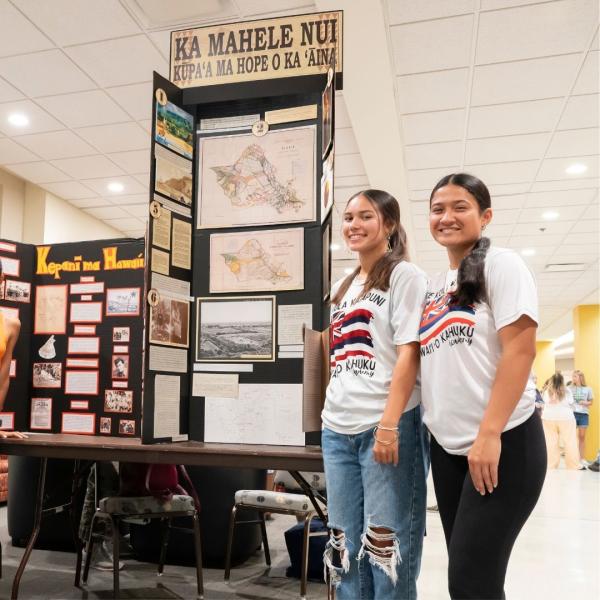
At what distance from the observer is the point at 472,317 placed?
1.41 m

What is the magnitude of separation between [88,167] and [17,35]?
216cm

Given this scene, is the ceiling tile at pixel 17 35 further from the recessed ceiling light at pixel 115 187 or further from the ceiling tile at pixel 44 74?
the recessed ceiling light at pixel 115 187

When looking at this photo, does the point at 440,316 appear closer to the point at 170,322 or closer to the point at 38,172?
the point at 170,322

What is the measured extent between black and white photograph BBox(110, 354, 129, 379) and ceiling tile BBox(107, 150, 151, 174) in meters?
2.87

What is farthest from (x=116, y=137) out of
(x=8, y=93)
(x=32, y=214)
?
(x=32, y=214)

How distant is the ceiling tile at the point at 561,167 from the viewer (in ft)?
18.2

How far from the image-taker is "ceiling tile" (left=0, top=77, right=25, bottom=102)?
439 cm

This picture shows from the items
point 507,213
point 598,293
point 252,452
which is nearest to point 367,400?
point 252,452

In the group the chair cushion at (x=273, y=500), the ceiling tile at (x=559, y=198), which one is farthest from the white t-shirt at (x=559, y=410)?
the chair cushion at (x=273, y=500)

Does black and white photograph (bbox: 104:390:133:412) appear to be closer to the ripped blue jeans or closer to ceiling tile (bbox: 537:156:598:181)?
the ripped blue jeans

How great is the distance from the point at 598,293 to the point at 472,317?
11.8 metres

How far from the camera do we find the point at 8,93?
14.8 ft

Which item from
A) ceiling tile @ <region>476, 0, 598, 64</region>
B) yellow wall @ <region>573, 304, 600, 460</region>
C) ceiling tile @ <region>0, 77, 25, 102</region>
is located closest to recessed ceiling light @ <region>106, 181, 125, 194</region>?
ceiling tile @ <region>0, 77, 25, 102</region>

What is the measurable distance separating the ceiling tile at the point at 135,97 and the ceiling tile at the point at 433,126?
2.04 m
